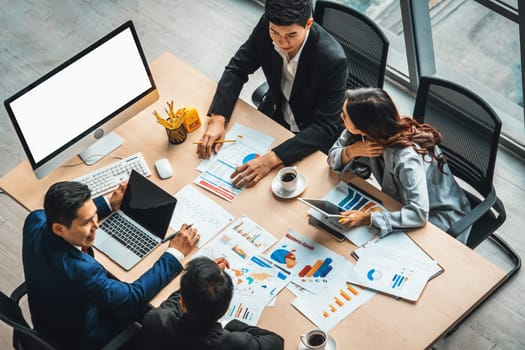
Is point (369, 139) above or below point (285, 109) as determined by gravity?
above

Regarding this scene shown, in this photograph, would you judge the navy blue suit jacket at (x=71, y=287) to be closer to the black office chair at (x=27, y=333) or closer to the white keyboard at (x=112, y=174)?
the black office chair at (x=27, y=333)

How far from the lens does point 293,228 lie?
9.69ft

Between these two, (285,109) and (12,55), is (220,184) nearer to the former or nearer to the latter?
(285,109)

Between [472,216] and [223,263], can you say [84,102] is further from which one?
[472,216]

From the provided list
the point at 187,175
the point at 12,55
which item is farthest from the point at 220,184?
the point at 12,55

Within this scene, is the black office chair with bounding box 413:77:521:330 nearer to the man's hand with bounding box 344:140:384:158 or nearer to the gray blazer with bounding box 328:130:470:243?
the gray blazer with bounding box 328:130:470:243

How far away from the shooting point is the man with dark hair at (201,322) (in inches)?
92.4

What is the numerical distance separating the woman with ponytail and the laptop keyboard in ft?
2.75

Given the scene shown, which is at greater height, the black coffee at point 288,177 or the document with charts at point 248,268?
the black coffee at point 288,177

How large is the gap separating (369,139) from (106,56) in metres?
1.21

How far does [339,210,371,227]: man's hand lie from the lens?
2.88 meters

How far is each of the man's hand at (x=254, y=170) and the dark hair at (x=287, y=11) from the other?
1.94 feet

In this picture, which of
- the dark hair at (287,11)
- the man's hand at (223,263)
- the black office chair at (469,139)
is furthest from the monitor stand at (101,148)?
the black office chair at (469,139)

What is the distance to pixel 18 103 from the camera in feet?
9.37
